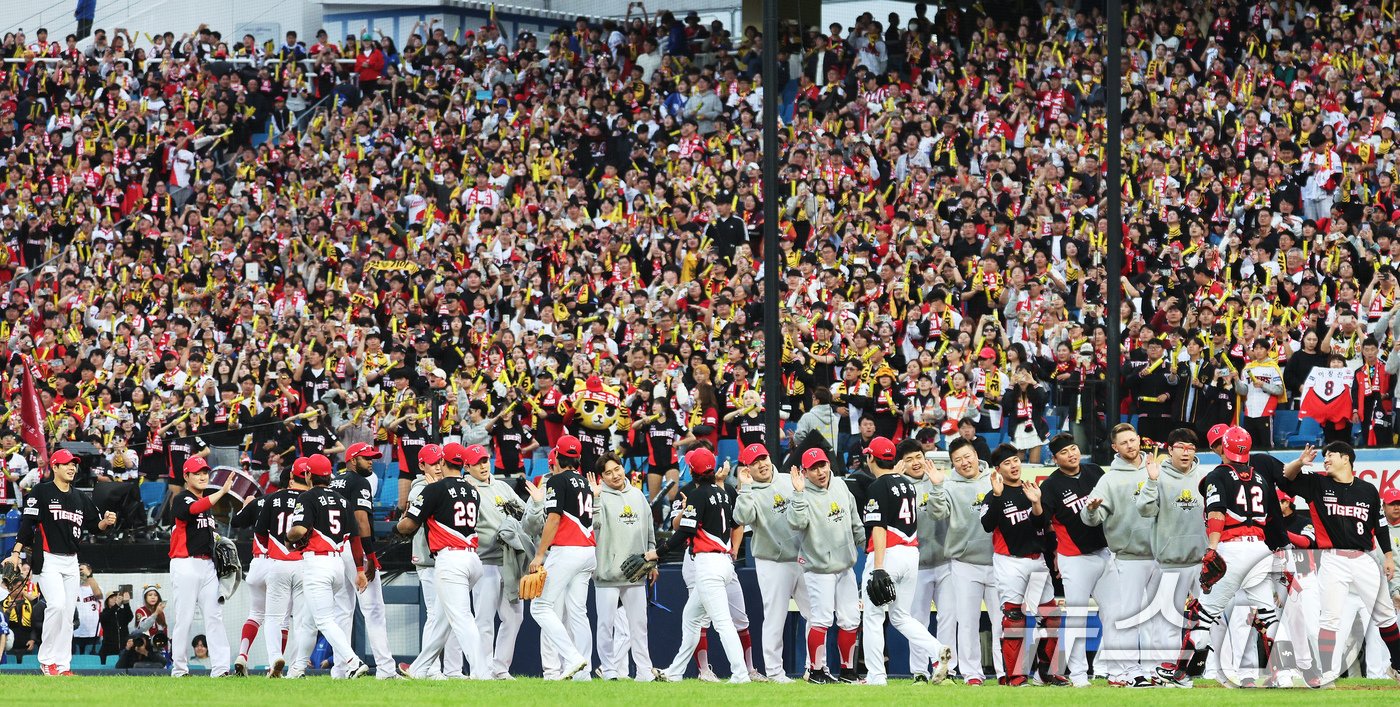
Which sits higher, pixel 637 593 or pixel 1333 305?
pixel 1333 305

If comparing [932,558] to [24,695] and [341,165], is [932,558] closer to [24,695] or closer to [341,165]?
[24,695]

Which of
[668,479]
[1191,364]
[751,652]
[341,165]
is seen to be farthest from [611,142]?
[751,652]

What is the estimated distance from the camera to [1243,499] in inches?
499

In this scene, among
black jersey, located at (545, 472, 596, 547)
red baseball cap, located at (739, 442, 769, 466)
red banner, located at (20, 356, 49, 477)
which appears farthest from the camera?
red banner, located at (20, 356, 49, 477)

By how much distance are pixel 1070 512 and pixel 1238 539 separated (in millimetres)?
1072

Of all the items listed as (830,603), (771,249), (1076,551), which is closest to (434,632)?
(830,603)

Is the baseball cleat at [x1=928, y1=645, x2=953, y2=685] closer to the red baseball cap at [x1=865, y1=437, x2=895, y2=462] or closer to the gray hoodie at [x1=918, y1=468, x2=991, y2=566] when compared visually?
the gray hoodie at [x1=918, y1=468, x2=991, y2=566]

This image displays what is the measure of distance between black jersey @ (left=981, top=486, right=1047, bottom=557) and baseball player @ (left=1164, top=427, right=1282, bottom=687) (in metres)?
1.09

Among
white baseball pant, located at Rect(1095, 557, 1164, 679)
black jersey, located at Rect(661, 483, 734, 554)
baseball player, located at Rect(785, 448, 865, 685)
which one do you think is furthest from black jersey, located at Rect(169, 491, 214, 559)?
white baseball pant, located at Rect(1095, 557, 1164, 679)

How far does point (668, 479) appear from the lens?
1923 cm

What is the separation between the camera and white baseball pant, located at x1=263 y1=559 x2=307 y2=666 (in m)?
14.7

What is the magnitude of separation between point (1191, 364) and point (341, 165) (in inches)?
598

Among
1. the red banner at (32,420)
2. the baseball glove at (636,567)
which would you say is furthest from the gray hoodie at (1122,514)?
the red banner at (32,420)

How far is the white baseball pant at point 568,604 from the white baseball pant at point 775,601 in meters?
1.29
